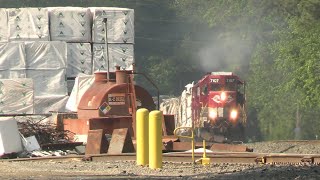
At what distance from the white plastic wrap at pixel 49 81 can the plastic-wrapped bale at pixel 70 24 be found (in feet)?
4.77

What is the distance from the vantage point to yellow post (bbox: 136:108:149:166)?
19.4 meters

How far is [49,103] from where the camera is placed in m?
40.4

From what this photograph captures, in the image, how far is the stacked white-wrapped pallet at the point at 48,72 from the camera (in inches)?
1569

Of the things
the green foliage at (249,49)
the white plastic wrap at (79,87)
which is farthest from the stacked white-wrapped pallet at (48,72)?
the green foliage at (249,49)

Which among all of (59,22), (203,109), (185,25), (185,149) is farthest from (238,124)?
(185,25)

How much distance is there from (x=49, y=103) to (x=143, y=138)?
2132 centimetres

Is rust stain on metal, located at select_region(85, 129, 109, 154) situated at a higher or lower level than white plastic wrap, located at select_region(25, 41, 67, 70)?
lower

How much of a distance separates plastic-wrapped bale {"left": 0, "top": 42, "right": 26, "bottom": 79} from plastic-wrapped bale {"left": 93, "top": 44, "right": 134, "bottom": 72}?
2.81 meters

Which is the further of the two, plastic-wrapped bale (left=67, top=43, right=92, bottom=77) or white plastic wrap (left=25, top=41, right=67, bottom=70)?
plastic-wrapped bale (left=67, top=43, right=92, bottom=77)

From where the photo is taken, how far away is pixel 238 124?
136ft

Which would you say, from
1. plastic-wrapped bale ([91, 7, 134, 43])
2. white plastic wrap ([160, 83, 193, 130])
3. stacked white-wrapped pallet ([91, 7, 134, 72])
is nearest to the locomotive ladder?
stacked white-wrapped pallet ([91, 7, 134, 72])

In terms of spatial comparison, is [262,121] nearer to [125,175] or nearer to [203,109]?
[203,109]

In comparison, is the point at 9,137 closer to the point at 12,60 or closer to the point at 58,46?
the point at 12,60

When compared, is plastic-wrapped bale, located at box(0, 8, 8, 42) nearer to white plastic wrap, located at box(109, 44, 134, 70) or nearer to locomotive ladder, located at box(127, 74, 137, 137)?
white plastic wrap, located at box(109, 44, 134, 70)
